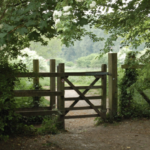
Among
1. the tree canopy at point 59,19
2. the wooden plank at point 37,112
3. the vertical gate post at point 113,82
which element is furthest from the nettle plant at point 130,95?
the wooden plank at point 37,112

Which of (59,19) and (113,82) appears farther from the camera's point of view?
(113,82)

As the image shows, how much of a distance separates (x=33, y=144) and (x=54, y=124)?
1285mm

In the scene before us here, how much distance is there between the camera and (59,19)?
2326 millimetres

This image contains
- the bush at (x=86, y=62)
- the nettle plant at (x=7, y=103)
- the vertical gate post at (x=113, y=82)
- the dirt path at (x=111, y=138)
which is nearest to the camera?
the nettle plant at (x=7, y=103)

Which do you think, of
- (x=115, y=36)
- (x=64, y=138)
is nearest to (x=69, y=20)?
(x=115, y=36)

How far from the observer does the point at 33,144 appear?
11.5ft

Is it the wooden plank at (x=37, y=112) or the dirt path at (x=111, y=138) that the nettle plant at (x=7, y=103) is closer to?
the wooden plank at (x=37, y=112)

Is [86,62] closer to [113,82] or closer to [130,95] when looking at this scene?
[130,95]

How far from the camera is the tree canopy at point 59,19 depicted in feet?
7.25

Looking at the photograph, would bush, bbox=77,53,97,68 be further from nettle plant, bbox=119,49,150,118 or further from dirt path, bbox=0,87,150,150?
dirt path, bbox=0,87,150,150

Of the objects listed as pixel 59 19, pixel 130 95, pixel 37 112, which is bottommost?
pixel 37 112

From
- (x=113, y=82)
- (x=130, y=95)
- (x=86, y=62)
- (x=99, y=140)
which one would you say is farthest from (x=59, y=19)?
(x=86, y=62)

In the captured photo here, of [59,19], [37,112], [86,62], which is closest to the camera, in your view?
[59,19]

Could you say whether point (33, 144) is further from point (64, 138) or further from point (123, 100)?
point (123, 100)
